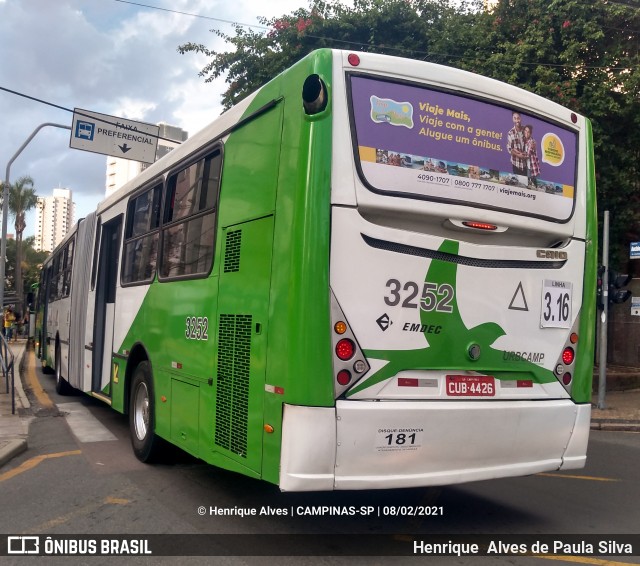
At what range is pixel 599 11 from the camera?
14.9 m

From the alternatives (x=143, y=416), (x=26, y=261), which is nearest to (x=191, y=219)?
(x=143, y=416)

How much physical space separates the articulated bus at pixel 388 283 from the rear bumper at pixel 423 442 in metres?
0.01

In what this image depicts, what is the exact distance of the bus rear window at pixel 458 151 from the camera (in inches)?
181

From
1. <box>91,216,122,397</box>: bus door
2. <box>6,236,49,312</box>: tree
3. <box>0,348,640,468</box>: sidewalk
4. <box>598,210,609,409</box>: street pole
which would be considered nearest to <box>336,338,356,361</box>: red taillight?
<box>0,348,640,468</box>: sidewalk

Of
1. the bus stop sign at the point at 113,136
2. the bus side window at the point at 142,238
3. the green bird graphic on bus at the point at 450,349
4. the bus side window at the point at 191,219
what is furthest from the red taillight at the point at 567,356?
the bus stop sign at the point at 113,136

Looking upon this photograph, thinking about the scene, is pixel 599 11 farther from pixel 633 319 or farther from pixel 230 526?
pixel 230 526

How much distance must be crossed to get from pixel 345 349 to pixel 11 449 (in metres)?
5.18

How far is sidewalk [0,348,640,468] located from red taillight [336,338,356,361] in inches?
191

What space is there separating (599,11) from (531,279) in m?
12.4

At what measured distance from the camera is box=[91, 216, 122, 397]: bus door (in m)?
9.09

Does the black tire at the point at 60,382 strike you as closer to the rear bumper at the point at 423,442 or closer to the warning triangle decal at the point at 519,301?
the rear bumper at the point at 423,442

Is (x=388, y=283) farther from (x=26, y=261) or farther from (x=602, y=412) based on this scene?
(x=26, y=261)

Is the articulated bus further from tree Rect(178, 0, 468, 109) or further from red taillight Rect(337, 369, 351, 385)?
tree Rect(178, 0, 468, 109)

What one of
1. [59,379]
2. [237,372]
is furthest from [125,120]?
[237,372]
